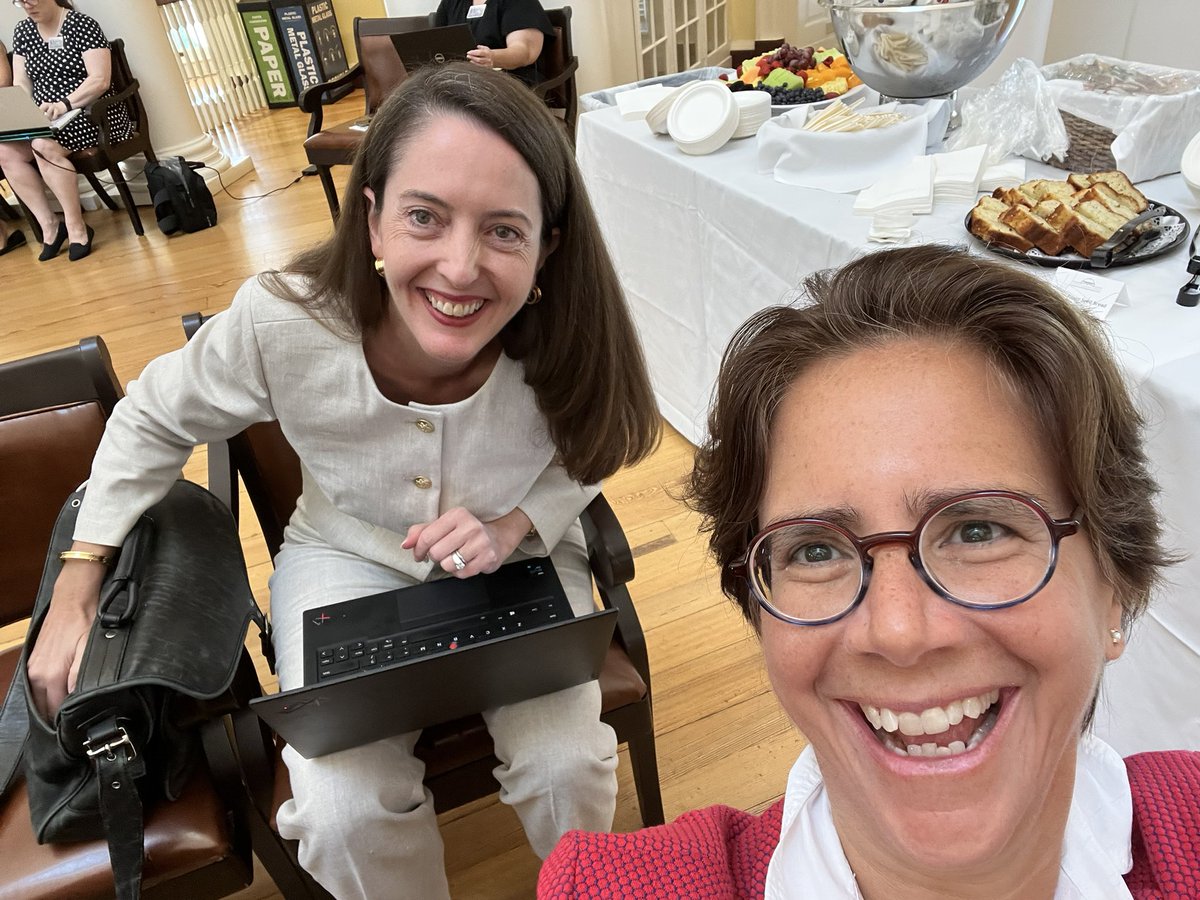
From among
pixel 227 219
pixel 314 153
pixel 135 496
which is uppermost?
pixel 135 496

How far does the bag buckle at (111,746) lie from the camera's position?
38.5 inches

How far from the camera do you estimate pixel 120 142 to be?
15.2ft

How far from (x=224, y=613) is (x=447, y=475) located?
38cm

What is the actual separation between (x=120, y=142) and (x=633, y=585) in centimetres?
429

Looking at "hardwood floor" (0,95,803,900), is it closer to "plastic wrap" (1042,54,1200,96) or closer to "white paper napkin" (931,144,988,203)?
"white paper napkin" (931,144,988,203)

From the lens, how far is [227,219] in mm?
4922

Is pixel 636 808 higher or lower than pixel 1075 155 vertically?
lower

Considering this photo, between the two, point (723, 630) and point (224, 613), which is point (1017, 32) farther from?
point (224, 613)

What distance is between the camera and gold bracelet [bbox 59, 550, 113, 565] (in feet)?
3.80

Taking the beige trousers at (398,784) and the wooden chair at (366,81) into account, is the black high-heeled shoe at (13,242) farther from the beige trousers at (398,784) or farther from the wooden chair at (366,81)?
the beige trousers at (398,784)

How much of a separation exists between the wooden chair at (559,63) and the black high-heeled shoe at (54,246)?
296 cm

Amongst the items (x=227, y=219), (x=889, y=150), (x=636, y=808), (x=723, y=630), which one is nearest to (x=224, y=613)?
(x=636, y=808)

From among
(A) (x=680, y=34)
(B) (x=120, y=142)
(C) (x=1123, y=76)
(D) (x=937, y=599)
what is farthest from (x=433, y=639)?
(A) (x=680, y=34)

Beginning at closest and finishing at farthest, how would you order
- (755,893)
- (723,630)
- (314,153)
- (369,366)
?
(755,893), (369,366), (723,630), (314,153)
